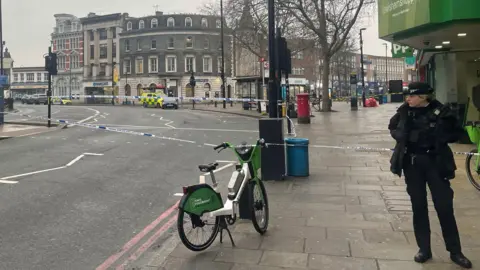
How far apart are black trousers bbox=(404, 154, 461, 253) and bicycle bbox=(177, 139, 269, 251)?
165 centimetres

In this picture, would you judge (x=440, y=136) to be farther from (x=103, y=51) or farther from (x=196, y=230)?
(x=103, y=51)

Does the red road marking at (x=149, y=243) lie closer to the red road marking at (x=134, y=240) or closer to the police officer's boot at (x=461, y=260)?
the red road marking at (x=134, y=240)

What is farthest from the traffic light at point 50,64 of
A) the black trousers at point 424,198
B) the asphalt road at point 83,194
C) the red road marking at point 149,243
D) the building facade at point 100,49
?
the building facade at point 100,49

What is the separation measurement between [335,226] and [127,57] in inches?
3114

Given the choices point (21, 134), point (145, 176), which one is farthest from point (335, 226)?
point (21, 134)

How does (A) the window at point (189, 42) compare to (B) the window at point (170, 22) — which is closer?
(A) the window at point (189, 42)

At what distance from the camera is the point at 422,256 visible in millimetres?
4012

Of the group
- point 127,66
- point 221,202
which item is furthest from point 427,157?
point 127,66

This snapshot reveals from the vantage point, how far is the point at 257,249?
4.46m

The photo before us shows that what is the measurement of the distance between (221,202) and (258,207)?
0.55 m

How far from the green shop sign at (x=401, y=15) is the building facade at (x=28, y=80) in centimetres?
10979

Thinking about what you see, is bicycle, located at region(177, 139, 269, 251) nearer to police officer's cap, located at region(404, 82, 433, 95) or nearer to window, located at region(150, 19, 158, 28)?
police officer's cap, located at region(404, 82, 433, 95)

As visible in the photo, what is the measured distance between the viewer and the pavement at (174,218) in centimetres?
427

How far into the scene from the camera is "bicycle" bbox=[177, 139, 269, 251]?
4273 millimetres
